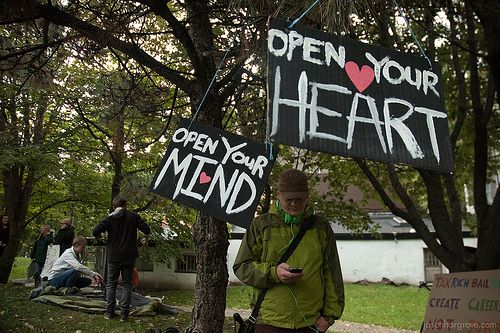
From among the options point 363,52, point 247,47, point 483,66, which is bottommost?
point 363,52

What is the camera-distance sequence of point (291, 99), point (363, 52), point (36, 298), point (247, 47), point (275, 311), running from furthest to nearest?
1. point (36, 298)
2. point (247, 47)
3. point (275, 311)
4. point (363, 52)
5. point (291, 99)

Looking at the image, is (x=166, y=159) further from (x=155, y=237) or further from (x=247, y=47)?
(x=155, y=237)

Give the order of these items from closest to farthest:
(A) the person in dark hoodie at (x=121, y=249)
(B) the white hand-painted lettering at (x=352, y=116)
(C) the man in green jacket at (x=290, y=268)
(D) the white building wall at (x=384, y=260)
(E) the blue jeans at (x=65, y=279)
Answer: (B) the white hand-painted lettering at (x=352, y=116), (C) the man in green jacket at (x=290, y=268), (A) the person in dark hoodie at (x=121, y=249), (E) the blue jeans at (x=65, y=279), (D) the white building wall at (x=384, y=260)

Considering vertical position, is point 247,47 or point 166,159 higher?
point 247,47

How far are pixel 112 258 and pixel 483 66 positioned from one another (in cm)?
706

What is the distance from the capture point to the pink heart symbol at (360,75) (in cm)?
217

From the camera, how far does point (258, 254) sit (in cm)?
275

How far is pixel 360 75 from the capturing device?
7.21 ft

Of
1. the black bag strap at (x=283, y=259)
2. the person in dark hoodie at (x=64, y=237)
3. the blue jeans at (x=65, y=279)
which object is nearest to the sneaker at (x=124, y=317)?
the blue jeans at (x=65, y=279)

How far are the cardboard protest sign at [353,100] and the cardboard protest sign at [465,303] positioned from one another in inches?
86.2

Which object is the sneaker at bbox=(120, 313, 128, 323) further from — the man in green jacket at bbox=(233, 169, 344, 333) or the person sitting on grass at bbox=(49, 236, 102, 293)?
the man in green jacket at bbox=(233, 169, 344, 333)

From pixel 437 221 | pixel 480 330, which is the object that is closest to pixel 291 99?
pixel 480 330

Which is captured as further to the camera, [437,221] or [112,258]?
[112,258]

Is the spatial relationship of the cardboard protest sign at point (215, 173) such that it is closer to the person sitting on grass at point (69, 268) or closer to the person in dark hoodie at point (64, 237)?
the person sitting on grass at point (69, 268)
